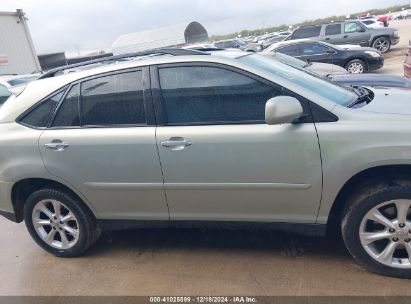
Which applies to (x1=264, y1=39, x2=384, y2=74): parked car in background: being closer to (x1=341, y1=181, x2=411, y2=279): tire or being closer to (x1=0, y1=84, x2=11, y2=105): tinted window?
(x1=0, y1=84, x2=11, y2=105): tinted window

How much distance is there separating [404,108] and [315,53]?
9224mm

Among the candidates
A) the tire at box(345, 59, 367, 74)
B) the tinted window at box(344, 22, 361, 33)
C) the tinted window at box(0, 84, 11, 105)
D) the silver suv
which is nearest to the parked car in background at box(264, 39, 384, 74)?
the tire at box(345, 59, 367, 74)

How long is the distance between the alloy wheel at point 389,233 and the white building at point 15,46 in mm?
15177

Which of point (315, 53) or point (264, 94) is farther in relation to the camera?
point (315, 53)

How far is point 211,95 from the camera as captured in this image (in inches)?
113

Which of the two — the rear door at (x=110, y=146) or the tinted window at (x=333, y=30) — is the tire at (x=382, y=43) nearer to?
the tinted window at (x=333, y=30)

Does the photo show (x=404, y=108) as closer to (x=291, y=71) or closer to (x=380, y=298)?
(x=291, y=71)

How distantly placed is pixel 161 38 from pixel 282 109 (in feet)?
61.0

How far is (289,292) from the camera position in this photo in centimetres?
275

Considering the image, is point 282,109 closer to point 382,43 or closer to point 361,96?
point 361,96

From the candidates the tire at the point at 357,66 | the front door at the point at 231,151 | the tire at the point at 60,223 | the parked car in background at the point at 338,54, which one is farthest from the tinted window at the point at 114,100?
the tire at the point at 357,66

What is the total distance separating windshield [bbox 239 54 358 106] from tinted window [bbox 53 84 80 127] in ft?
4.54

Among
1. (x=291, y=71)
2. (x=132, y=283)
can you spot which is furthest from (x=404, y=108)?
(x=132, y=283)

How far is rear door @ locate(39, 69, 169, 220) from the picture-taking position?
301 centimetres
